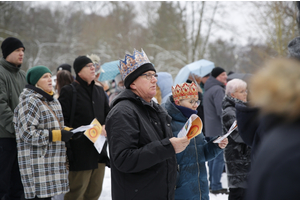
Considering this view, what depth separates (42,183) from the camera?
11.4 ft

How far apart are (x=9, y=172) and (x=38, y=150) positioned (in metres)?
0.72

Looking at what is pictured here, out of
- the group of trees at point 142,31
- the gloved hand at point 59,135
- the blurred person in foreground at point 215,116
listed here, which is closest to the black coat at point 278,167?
the gloved hand at point 59,135

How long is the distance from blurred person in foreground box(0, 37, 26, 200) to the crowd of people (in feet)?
0.04

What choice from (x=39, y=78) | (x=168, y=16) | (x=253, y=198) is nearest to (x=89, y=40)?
(x=168, y=16)

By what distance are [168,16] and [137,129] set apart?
56.2ft

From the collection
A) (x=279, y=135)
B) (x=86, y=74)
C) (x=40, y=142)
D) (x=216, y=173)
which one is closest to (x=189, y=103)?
(x=86, y=74)

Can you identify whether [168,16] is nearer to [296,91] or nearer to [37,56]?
[37,56]

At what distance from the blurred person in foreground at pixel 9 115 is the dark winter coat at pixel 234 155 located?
9.22 ft

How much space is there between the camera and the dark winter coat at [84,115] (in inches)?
155

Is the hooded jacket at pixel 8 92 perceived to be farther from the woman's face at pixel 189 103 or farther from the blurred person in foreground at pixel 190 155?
the woman's face at pixel 189 103

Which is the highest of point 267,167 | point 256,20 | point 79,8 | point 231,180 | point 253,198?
point 79,8

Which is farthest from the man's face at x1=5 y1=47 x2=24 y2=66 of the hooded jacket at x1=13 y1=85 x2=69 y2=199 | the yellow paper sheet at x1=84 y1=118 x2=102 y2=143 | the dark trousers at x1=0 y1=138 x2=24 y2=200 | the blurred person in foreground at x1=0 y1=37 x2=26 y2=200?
the yellow paper sheet at x1=84 y1=118 x2=102 y2=143

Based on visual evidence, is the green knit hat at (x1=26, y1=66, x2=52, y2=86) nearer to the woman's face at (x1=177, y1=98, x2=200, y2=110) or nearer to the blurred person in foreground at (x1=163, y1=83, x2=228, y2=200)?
the blurred person in foreground at (x1=163, y1=83, x2=228, y2=200)

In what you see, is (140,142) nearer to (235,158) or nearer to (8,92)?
(235,158)
